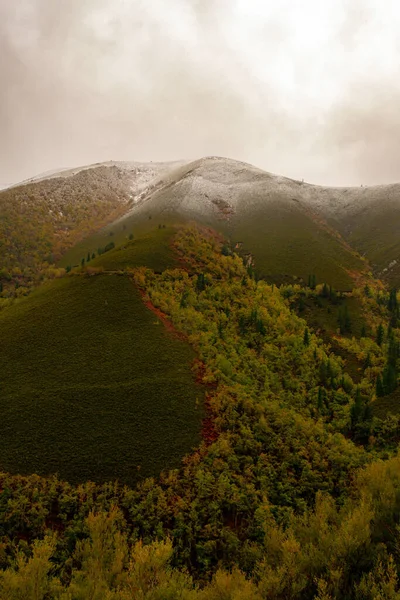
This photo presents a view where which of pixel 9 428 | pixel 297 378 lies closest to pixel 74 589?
pixel 9 428

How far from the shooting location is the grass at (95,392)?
5472cm

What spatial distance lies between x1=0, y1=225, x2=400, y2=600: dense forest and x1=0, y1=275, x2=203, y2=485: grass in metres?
3.12

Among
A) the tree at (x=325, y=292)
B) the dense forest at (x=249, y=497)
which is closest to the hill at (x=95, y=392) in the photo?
the dense forest at (x=249, y=497)

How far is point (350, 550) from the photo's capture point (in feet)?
113

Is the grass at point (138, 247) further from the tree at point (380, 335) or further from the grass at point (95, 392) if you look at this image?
the tree at point (380, 335)

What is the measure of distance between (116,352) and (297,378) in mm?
42165

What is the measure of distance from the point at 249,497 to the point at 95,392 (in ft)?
108

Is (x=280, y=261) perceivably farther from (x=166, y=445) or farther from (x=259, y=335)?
(x=166, y=445)

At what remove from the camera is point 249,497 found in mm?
51281

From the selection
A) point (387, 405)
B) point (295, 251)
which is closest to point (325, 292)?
point (295, 251)

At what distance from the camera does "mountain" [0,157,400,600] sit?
35.7 metres

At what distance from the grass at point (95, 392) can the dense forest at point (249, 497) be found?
10.2ft

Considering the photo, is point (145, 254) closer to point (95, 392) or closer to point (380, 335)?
point (95, 392)

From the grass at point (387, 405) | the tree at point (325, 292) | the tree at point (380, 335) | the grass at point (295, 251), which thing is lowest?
the grass at point (387, 405)
